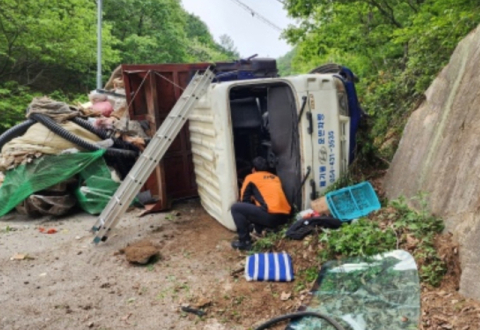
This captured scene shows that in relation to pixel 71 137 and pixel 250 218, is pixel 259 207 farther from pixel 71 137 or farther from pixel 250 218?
pixel 71 137

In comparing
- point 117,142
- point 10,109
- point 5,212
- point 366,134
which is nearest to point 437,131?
point 366,134

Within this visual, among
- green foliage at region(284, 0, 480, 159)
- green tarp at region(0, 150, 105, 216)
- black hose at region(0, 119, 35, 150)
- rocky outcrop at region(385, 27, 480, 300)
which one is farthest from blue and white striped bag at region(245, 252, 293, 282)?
black hose at region(0, 119, 35, 150)

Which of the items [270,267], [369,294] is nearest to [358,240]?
[369,294]

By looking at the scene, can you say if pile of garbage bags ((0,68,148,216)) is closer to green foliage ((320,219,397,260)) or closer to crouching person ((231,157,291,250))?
crouching person ((231,157,291,250))

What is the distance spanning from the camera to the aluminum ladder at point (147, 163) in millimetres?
4660

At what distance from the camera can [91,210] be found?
6125 millimetres

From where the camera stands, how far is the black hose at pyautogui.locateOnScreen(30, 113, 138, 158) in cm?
626

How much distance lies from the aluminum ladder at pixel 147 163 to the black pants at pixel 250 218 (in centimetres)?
128

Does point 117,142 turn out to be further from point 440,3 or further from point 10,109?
point 10,109

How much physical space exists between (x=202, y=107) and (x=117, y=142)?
2.41 metres

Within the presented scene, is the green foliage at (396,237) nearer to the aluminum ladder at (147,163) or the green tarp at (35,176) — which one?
the aluminum ladder at (147,163)

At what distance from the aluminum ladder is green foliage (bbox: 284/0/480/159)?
7.96 ft

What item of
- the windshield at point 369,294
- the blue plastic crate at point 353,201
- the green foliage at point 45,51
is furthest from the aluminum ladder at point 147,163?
the green foliage at point 45,51

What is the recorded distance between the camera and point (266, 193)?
169 inches
